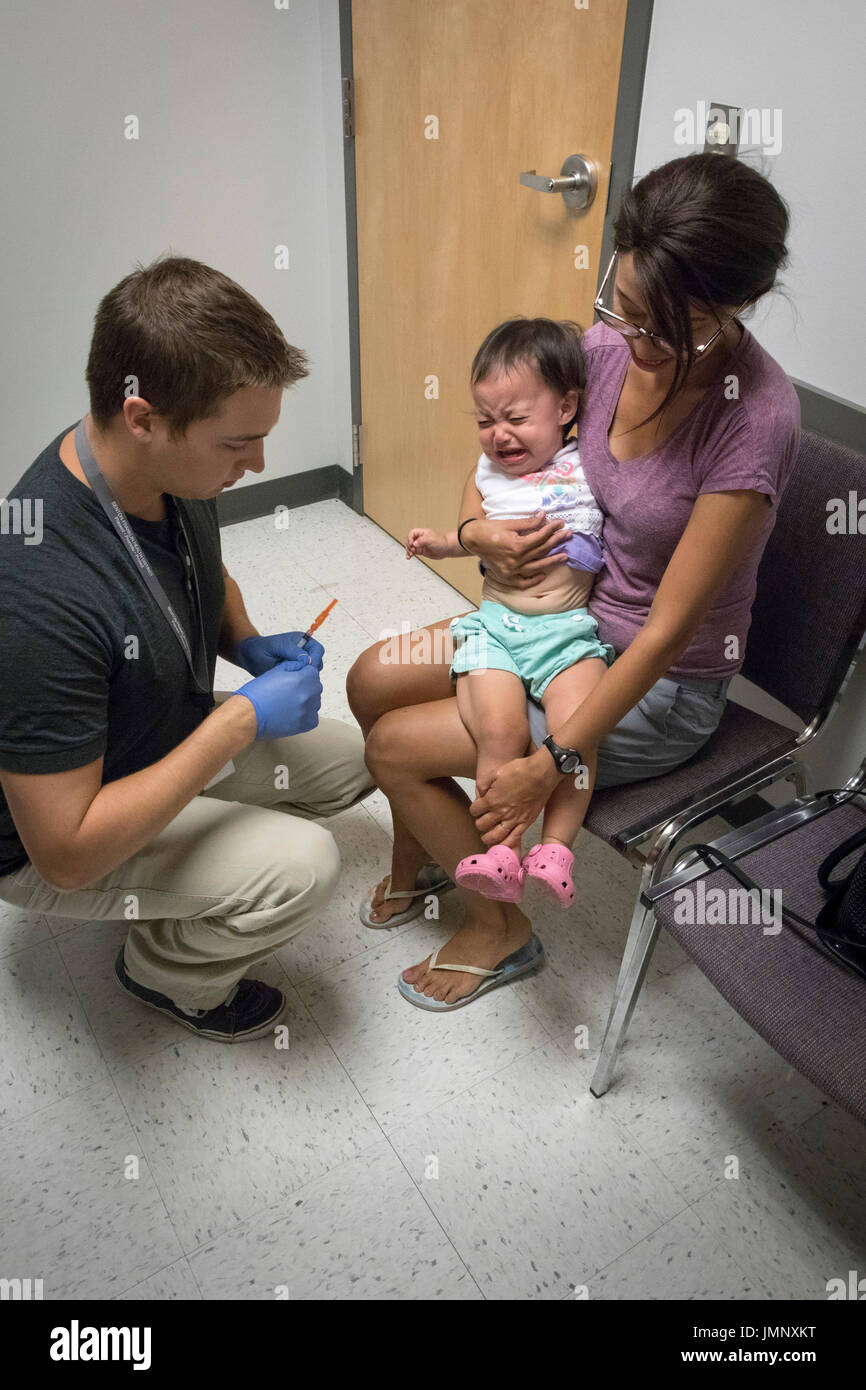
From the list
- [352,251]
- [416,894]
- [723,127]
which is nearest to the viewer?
[723,127]

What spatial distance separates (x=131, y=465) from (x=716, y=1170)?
52.9 inches

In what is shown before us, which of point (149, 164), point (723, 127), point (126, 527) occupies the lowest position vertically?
point (126, 527)

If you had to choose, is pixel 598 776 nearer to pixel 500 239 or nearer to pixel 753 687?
pixel 753 687

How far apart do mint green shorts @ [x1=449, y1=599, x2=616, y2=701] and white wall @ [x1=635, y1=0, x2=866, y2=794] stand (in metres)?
0.52

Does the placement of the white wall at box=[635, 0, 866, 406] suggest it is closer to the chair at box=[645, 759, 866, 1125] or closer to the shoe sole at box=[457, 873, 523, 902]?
the chair at box=[645, 759, 866, 1125]

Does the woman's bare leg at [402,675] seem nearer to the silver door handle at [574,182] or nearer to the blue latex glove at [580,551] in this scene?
the blue latex glove at [580,551]

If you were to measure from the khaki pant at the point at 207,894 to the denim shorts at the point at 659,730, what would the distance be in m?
0.43

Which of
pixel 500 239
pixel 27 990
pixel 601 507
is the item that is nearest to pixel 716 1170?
pixel 601 507

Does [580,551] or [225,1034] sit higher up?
[580,551]

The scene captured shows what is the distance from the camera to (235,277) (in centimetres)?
268

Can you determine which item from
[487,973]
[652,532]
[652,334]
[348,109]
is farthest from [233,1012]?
[348,109]

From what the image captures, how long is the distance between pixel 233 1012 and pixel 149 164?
6.92 feet

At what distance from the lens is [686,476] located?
4.35 feet

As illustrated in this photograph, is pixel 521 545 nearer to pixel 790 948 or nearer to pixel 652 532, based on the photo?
pixel 652 532
